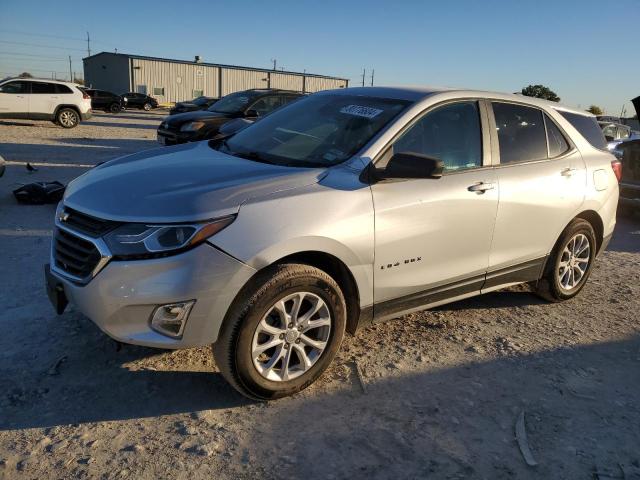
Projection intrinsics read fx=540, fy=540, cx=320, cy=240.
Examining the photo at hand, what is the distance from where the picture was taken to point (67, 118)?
18.9 metres

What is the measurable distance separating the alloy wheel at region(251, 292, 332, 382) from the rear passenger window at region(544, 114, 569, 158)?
8.39 feet

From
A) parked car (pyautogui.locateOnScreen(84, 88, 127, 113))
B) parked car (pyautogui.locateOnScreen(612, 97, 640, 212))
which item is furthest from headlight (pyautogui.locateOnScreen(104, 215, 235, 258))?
parked car (pyautogui.locateOnScreen(84, 88, 127, 113))

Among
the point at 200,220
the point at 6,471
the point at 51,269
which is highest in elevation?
the point at 200,220

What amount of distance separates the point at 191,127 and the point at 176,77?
41.9m

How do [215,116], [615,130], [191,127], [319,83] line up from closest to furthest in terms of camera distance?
[191,127], [215,116], [615,130], [319,83]

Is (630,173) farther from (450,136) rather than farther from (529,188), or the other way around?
(450,136)

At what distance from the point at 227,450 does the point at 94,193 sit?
1.59 m

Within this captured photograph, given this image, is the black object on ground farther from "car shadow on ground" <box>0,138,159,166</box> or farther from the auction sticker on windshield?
the auction sticker on windshield

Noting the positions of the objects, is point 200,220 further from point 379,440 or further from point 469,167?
point 469,167

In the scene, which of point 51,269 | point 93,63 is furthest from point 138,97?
point 51,269

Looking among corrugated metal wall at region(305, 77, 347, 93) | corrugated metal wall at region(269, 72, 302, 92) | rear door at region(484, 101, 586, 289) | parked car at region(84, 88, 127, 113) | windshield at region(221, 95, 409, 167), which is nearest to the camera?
windshield at region(221, 95, 409, 167)

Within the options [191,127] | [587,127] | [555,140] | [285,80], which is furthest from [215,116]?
[285,80]

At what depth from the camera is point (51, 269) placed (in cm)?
313

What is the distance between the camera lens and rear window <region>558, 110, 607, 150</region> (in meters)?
4.78
